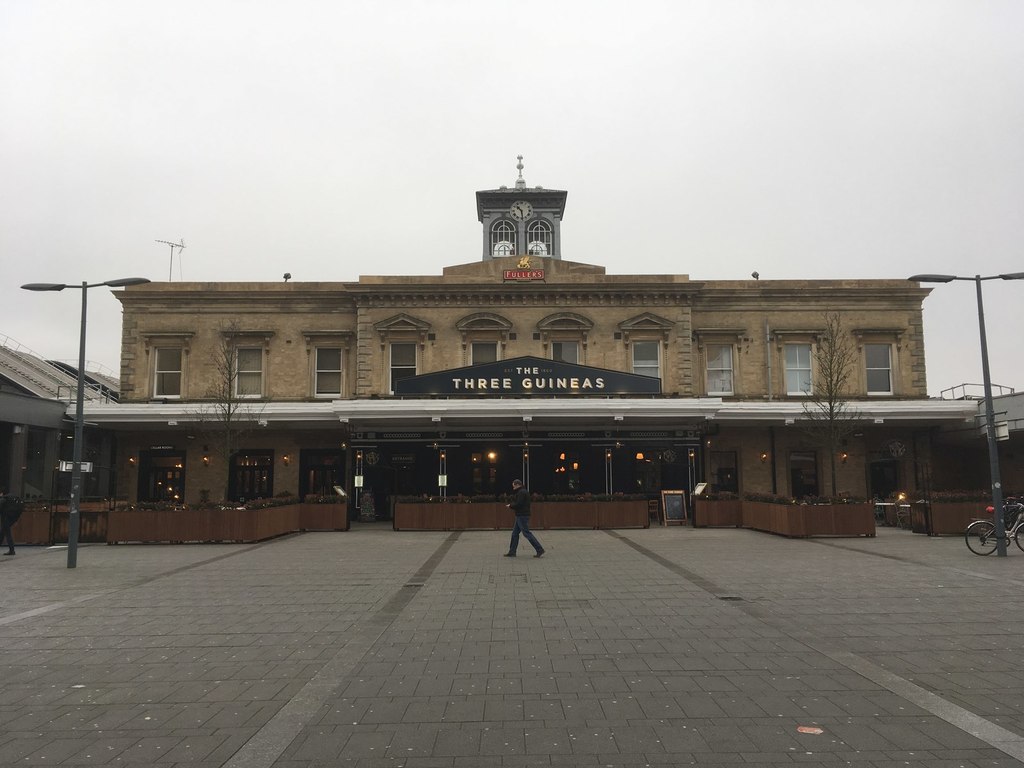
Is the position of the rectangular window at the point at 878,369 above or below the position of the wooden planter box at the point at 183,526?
above

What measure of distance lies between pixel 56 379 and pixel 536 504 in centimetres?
2434

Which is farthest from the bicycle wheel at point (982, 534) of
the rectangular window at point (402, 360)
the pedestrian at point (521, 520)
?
the rectangular window at point (402, 360)

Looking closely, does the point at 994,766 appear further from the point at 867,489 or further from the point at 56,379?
the point at 56,379

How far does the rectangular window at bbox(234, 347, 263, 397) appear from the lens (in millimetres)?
26922

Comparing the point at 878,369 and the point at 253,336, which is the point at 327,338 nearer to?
the point at 253,336

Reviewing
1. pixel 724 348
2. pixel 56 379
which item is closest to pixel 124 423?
pixel 56 379

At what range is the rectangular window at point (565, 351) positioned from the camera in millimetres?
26703

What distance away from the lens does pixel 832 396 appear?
69.7 feet

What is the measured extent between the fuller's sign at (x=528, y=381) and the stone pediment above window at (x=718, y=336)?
3.88m

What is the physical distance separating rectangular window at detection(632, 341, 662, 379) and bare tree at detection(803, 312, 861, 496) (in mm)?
5398

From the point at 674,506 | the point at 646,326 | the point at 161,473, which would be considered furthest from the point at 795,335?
the point at 161,473

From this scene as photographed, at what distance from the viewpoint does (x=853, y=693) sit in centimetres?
603

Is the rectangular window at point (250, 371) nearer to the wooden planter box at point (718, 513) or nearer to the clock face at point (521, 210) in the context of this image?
the wooden planter box at point (718, 513)

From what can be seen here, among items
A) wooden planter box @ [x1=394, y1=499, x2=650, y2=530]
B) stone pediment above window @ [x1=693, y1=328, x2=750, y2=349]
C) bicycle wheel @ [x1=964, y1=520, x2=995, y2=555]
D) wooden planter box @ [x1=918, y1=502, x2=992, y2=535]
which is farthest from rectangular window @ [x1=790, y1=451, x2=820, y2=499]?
bicycle wheel @ [x1=964, y1=520, x2=995, y2=555]
